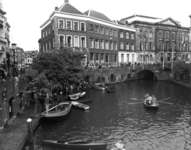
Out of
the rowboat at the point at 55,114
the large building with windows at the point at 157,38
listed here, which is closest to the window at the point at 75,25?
the large building with windows at the point at 157,38

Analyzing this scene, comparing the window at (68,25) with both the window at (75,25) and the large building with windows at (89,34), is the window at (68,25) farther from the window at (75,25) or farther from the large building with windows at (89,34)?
the window at (75,25)

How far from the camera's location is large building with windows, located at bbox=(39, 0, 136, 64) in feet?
173

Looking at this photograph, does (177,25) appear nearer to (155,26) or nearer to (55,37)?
(155,26)

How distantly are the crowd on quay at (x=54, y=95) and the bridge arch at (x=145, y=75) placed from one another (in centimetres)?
2497

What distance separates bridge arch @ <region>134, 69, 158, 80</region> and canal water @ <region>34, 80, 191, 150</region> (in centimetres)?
3587

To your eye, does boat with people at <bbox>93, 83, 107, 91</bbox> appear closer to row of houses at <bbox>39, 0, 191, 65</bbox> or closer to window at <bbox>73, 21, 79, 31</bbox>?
row of houses at <bbox>39, 0, 191, 65</bbox>

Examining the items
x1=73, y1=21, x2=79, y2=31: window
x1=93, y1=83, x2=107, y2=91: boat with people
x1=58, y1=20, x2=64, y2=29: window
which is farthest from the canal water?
x1=73, y1=21, x2=79, y2=31: window

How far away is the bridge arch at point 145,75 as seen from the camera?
225ft

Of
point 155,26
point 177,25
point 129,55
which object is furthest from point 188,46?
point 129,55

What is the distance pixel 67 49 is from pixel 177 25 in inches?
2480

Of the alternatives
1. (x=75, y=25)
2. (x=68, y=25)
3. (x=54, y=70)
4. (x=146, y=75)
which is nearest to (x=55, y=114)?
(x=54, y=70)

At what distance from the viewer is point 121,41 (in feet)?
228

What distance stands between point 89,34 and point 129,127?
3896cm

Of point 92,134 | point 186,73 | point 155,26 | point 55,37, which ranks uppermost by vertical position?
point 155,26
